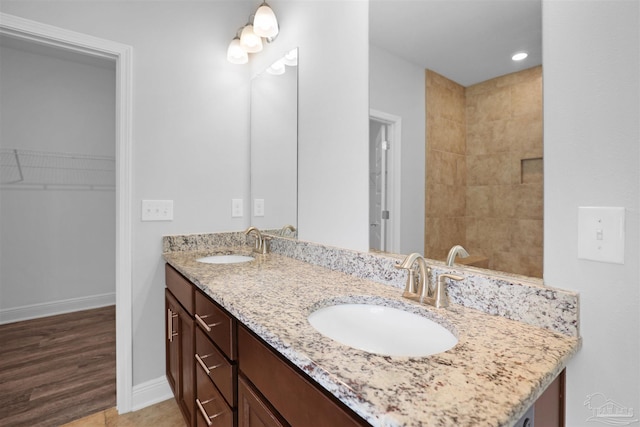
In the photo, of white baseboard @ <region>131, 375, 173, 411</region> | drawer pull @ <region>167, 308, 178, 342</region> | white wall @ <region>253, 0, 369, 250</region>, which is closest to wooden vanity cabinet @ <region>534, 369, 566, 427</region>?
white wall @ <region>253, 0, 369, 250</region>

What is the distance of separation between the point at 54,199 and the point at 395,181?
3.51m

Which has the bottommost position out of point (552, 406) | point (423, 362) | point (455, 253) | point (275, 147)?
point (552, 406)

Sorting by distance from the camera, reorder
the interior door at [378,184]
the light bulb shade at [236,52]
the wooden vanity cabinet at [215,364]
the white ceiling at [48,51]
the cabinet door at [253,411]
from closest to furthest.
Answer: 1. the cabinet door at [253,411]
2. the wooden vanity cabinet at [215,364]
3. the interior door at [378,184]
4. the light bulb shade at [236,52]
5. the white ceiling at [48,51]

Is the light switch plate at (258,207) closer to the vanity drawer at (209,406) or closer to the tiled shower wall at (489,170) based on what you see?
the vanity drawer at (209,406)

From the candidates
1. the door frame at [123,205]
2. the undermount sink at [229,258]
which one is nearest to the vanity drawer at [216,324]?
the undermount sink at [229,258]

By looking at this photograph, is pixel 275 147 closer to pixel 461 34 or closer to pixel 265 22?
pixel 265 22

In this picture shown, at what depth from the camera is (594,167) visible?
698 millimetres

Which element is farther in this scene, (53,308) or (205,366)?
(53,308)

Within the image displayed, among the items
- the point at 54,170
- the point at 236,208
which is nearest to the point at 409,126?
the point at 236,208

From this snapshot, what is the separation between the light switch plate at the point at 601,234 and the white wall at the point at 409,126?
0.45 m

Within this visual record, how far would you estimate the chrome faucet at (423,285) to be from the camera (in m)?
0.90

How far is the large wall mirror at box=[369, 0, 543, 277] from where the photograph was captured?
838 mm

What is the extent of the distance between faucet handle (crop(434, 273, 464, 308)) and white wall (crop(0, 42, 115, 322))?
363 centimetres

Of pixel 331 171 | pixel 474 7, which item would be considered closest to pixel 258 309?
pixel 331 171
